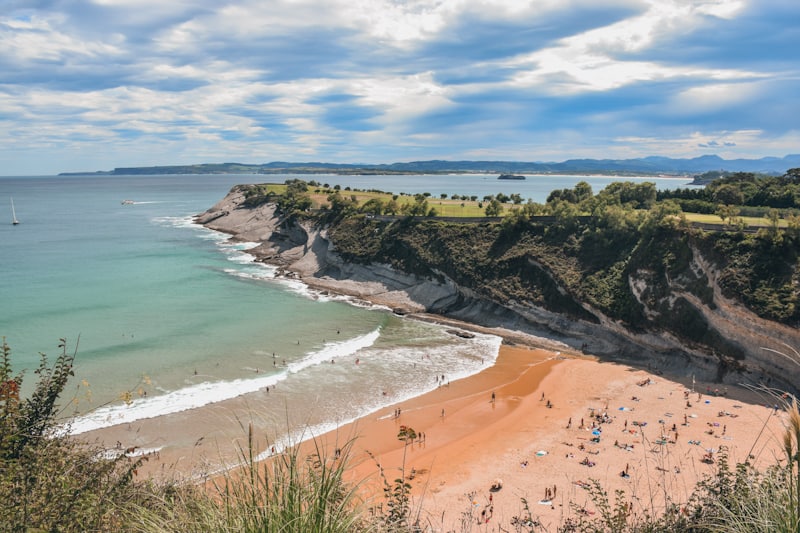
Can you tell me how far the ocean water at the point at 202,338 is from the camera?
34.6 m

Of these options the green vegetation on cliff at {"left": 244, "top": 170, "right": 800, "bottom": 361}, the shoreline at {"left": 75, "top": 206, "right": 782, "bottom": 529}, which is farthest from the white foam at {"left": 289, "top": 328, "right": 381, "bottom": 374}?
the green vegetation on cliff at {"left": 244, "top": 170, "right": 800, "bottom": 361}

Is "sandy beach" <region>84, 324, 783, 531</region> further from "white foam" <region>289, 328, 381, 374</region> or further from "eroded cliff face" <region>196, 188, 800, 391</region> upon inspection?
"white foam" <region>289, 328, 381, 374</region>

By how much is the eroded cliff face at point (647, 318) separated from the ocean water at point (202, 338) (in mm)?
4744

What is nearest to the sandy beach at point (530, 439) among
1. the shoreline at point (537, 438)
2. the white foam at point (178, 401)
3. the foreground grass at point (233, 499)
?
the shoreline at point (537, 438)

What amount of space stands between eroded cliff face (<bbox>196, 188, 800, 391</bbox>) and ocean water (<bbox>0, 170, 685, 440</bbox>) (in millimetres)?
4744

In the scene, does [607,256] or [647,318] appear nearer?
[647,318]

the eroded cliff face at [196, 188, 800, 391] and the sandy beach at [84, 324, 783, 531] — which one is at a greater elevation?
the eroded cliff face at [196, 188, 800, 391]

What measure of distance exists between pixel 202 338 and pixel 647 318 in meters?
40.1

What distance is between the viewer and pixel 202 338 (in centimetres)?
4412

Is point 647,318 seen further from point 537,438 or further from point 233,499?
point 233,499

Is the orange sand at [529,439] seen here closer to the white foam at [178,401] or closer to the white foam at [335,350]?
the white foam at [178,401]

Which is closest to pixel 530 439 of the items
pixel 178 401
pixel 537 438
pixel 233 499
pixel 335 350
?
pixel 537 438

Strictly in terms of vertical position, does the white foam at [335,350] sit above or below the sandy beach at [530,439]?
above

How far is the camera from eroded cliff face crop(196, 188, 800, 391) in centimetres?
3644
